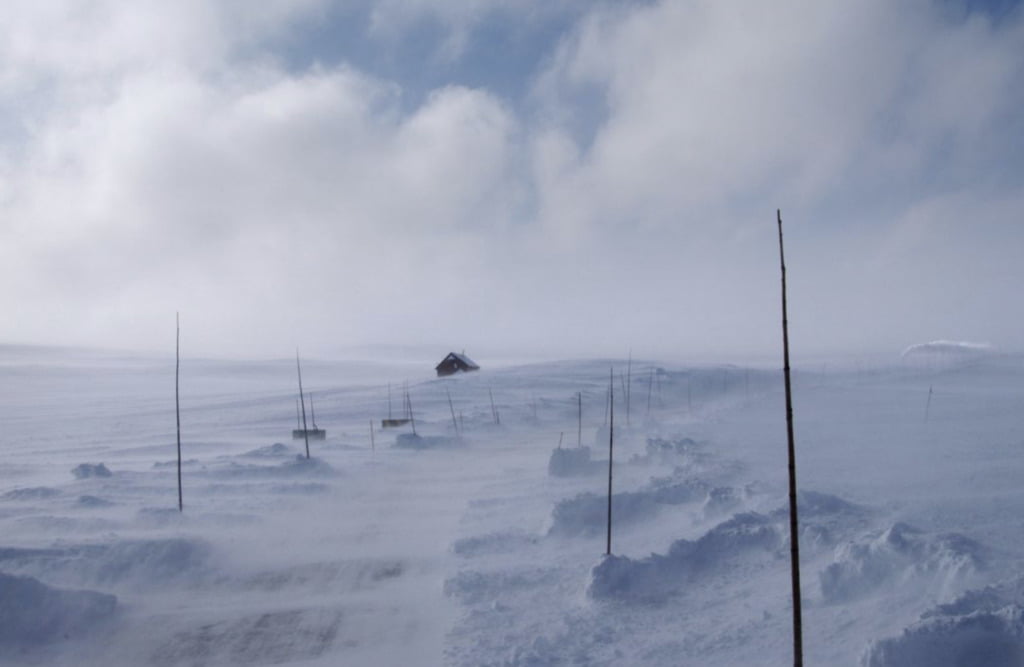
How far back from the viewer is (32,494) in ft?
69.0

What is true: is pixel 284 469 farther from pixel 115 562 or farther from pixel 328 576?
pixel 328 576

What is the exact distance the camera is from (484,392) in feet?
189

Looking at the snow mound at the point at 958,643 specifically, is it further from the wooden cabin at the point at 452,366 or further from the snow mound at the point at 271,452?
the wooden cabin at the point at 452,366

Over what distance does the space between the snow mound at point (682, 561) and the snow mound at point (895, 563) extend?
1.84 metres

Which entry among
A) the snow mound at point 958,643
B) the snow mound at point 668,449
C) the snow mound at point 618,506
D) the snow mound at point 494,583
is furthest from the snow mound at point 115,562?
the snow mound at point 668,449

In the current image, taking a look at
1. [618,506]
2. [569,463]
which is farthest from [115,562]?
[569,463]

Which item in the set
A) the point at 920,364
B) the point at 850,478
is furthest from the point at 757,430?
the point at 920,364

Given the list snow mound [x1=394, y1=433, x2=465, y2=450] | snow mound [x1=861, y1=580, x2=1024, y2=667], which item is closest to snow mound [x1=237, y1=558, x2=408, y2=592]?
snow mound [x1=861, y1=580, x2=1024, y2=667]

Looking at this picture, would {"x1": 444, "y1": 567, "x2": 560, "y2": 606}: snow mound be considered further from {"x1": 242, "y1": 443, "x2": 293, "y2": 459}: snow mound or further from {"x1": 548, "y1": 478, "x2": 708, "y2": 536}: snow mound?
{"x1": 242, "y1": 443, "x2": 293, "y2": 459}: snow mound

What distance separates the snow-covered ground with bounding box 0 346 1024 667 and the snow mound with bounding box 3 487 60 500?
0.58ft

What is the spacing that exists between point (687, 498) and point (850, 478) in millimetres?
4918

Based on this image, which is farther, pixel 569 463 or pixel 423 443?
pixel 423 443

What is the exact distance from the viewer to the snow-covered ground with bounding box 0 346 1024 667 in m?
9.52

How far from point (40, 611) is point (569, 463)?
14872mm
